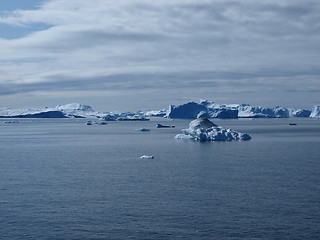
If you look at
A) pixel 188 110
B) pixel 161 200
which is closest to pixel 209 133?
pixel 161 200

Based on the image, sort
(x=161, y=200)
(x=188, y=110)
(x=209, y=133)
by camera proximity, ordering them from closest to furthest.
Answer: (x=161, y=200)
(x=209, y=133)
(x=188, y=110)

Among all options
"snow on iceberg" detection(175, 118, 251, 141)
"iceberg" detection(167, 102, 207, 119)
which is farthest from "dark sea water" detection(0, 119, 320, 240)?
"iceberg" detection(167, 102, 207, 119)

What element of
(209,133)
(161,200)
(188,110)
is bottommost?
(161,200)

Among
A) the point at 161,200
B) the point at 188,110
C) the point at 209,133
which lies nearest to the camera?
the point at 161,200

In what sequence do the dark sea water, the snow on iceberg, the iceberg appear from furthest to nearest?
1. the iceberg
2. the snow on iceberg
3. the dark sea water

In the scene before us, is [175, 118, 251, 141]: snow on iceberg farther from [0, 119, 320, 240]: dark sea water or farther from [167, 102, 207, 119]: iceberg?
[167, 102, 207, 119]: iceberg

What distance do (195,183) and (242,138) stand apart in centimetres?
3767

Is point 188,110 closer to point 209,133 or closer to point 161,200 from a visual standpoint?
point 209,133

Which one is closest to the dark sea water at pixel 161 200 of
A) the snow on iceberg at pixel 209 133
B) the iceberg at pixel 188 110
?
the snow on iceberg at pixel 209 133

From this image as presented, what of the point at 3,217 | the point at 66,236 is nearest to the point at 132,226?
the point at 66,236

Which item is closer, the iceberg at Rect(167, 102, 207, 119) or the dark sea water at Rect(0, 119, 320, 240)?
the dark sea water at Rect(0, 119, 320, 240)

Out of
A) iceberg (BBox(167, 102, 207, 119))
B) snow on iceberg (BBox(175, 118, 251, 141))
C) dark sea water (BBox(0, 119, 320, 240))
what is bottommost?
dark sea water (BBox(0, 119, 320, 240))

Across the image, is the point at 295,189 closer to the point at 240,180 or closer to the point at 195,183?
the point at 240,180

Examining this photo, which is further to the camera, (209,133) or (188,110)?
(188,110)
